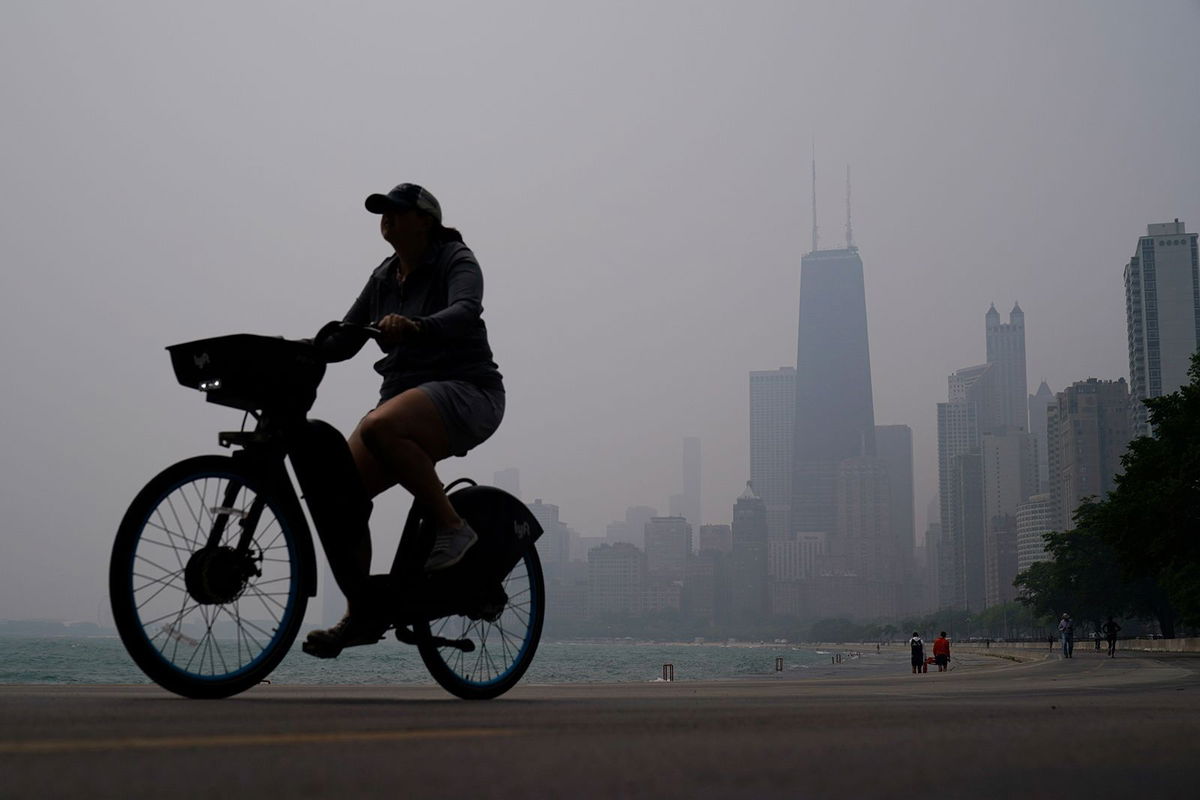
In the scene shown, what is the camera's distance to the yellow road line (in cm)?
238

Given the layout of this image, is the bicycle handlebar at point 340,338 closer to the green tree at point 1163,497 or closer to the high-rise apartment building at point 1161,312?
the green tree at point 1163,497

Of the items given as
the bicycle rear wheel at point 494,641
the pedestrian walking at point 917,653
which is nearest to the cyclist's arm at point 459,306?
the bicycle rear wheel at point 494,641

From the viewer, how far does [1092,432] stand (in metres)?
171

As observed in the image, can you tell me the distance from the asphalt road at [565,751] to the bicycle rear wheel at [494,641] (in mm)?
592

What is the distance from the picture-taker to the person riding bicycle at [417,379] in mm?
4508

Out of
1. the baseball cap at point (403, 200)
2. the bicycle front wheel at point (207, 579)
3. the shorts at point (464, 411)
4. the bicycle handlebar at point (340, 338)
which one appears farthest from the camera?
the baseball cap at point (403, 200)

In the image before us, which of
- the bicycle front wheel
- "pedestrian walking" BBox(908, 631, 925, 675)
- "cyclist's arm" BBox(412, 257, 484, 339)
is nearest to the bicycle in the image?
the bicycle front wheel

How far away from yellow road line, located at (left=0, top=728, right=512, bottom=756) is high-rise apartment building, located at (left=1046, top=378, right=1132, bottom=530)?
178 meters

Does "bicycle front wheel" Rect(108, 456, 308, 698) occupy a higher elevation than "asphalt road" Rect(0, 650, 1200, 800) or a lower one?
higher

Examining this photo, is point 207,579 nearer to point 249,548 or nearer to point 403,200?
point 249,548

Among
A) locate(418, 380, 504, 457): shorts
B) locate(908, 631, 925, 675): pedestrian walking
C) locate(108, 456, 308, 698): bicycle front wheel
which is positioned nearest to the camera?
locate(108, 456, 308, 698): bicycle front wheel

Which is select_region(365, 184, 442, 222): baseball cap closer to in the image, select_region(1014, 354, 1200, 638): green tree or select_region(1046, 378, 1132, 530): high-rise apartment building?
select_region(1014, 354, 1200, 638): green tree

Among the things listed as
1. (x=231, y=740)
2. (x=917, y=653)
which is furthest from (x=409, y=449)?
(x=917, y=653)

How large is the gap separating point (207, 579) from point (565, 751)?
1.88 meters
